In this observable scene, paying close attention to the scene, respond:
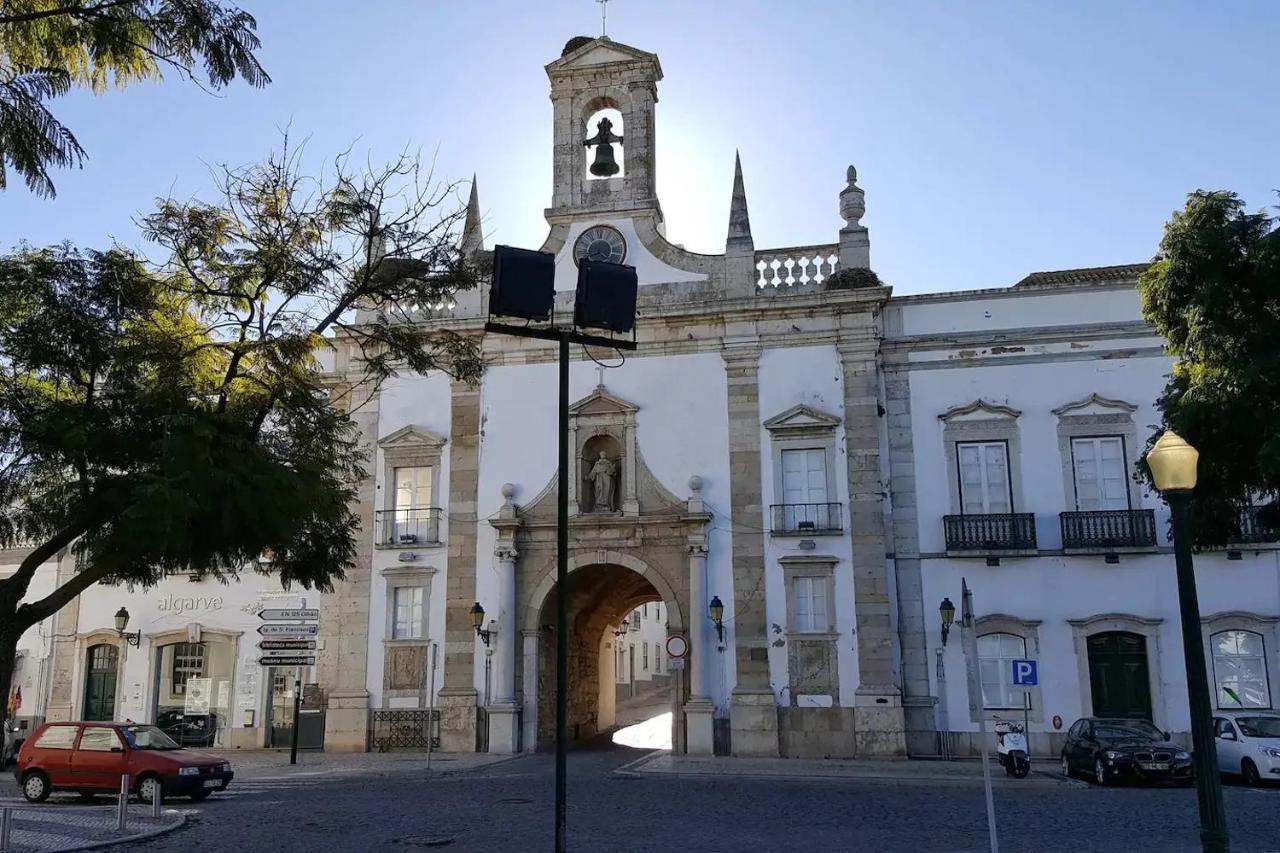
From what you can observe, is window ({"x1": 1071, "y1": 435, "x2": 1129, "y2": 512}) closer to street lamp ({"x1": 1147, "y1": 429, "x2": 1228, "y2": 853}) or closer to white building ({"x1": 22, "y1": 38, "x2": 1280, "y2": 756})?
white building ({"x1": 22, "y1": 38, "x2": 1280, "y2": 756})

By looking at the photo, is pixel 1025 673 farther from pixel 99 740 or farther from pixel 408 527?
pixel 408 527

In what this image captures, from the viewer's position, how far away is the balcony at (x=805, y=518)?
23.4m

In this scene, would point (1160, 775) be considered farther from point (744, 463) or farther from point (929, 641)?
point (744, 463)

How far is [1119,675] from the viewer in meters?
22.4

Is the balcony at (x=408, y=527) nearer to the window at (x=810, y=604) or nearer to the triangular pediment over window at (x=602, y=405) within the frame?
the triangular pediment over window at (x=602, y=405)

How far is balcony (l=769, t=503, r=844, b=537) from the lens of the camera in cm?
2338

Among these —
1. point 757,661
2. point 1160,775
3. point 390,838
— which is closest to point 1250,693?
point 1160,775

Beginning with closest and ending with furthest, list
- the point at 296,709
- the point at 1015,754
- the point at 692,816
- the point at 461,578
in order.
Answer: the point at 692,816, the point at 1015,754, the point at 296,709, the point at 461,578

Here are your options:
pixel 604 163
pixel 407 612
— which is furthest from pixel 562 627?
pixel 604 163

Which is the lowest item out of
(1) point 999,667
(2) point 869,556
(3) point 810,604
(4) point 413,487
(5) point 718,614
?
(1) point 999,667

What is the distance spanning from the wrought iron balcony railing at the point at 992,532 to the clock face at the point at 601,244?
9.10 meters

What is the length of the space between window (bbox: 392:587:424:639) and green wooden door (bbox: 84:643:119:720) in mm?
7105

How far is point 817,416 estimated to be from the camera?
78.3ft

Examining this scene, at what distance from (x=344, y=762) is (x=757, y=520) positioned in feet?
30.9
